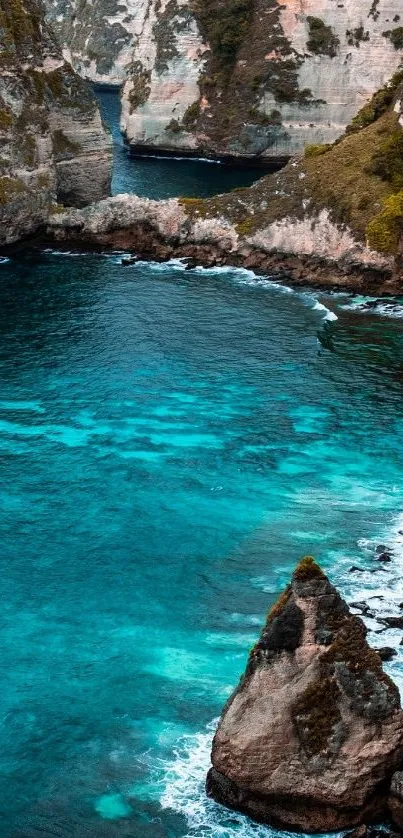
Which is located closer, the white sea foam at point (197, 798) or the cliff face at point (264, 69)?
the white sea foam at point (197, 798)

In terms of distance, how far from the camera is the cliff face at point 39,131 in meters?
97.9

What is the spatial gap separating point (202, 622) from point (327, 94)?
105719mm

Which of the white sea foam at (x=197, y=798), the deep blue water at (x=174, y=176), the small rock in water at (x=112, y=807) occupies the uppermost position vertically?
the deep blue water at (x=174, y=176)

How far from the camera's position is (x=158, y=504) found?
57.3 metres

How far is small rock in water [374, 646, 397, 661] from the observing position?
42.8 m

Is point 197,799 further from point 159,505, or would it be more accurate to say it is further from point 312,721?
point 159,505

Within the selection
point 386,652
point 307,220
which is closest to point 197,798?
point 386,652

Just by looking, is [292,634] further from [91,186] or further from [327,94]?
[327,94]

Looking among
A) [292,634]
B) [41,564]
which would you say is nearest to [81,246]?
[41,564]

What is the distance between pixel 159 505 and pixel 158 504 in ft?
0.47

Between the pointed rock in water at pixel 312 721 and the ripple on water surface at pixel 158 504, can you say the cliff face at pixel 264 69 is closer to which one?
the ripple on water surface at pixel 158 504

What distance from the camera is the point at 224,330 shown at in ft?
266

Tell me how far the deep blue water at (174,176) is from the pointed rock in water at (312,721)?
284 feet

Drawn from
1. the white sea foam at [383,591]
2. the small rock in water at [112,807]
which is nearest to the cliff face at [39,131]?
the white sea foam at [383,591]
